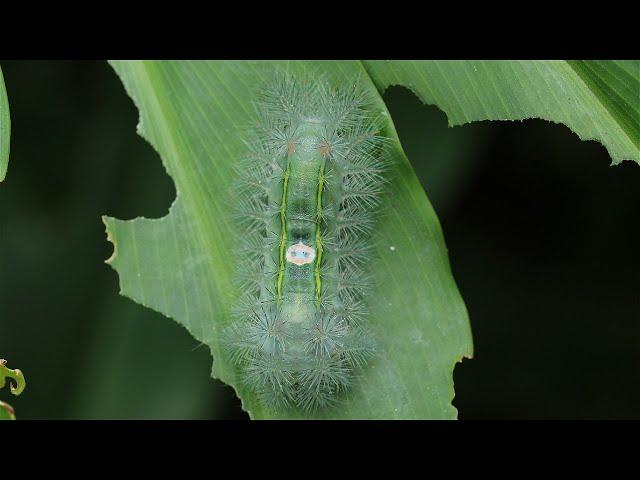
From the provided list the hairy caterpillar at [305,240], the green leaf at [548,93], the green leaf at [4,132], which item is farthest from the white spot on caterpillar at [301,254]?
the green leaf at [4,132]

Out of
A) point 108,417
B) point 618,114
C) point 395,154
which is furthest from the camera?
point 108,417

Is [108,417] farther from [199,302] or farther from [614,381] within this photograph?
[614,381]

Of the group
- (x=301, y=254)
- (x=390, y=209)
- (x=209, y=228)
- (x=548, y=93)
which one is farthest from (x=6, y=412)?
(x=548, y=93)

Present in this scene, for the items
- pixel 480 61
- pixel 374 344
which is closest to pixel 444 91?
pixel 480 61

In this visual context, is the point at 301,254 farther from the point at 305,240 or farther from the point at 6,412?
the point at 6,412

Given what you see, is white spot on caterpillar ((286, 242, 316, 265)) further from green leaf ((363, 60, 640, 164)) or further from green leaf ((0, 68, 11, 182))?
green leaf ((0, 68, 11, 182))

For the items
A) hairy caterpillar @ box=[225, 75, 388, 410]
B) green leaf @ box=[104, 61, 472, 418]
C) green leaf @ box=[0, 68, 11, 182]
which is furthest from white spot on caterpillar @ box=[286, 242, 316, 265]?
green leaf @ box=[0, 68, 11, 182]
